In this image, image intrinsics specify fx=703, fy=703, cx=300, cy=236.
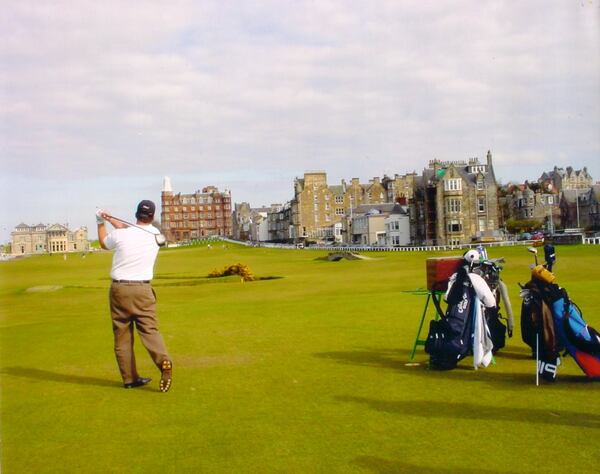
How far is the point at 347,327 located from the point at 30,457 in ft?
32.0

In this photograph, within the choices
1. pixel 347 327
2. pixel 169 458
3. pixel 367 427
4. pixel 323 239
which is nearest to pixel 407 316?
pixel 347 327

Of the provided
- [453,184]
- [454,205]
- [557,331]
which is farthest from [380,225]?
[557,331]

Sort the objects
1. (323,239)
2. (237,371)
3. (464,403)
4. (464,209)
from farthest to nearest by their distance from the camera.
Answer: (323,239) → (464,209) → (237,371) → (464,403)

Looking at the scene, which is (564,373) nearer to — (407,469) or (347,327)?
(407,469)

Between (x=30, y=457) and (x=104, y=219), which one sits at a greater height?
(x=104, y=219)

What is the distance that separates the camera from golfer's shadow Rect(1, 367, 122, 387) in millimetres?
10602

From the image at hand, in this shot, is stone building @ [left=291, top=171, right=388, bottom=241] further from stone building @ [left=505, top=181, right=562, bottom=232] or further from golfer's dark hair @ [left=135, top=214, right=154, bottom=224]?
golfer's dark hair @ [left=135, top=214, right=154, bottom=224]

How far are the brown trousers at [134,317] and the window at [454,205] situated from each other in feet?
284

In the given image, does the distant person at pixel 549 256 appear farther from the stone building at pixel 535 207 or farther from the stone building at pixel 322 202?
the stone building at pixel 322 202

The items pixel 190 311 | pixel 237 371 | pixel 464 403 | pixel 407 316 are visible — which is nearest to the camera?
pixel 464 403

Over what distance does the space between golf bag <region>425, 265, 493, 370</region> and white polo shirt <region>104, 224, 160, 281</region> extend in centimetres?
441

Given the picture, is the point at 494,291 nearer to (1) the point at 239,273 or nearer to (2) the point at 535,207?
(1) the point at 239,273

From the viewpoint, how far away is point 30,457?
22.7ft

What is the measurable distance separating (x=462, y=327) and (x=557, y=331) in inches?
56.5
